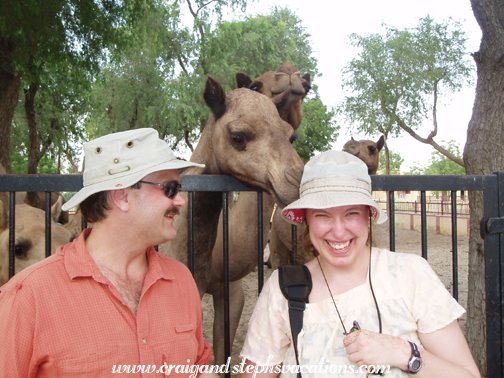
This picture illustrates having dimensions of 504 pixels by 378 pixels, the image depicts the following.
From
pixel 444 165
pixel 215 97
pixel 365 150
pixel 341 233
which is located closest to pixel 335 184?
pixel 341 233

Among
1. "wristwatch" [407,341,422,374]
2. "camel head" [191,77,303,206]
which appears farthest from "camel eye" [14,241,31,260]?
"wristwatch" [407,341,422,374]

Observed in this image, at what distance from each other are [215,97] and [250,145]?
1.84 ft

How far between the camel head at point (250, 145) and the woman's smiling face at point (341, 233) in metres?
0.55

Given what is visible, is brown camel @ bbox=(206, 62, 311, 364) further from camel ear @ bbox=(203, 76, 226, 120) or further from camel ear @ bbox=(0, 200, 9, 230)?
camel ear @ bbox=(0, 200, 9, 230)

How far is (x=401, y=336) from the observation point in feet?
5.79

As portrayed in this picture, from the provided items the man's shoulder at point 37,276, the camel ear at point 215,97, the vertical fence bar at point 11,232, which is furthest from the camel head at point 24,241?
the man's shoulder at point 37,276

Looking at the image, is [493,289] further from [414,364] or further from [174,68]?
[174,68]

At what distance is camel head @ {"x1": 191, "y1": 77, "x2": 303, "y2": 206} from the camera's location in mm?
2666

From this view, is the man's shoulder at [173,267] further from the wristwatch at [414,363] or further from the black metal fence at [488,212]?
the wristwatch at [414,363]

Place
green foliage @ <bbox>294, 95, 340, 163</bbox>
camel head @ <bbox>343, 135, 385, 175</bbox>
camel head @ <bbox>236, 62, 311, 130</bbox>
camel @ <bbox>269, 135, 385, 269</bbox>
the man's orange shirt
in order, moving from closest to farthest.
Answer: the man's orange shirt < camel head @ <bbox>236, 62, 311, 130</bbox> < camel @ <bbox>269, 135, 385, 269</bbox> < camel head @ <bbox>343, 135, 385, 175</bbox> < green foliage @ <bbox>294, 95, 340, 163</bbox>

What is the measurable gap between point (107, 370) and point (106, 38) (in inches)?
391

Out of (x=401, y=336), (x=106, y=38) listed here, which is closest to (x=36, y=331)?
(x=401, y=336)

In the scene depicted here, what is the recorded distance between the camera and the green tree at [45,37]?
26.0 feet

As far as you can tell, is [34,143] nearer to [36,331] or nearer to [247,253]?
[247,253]
